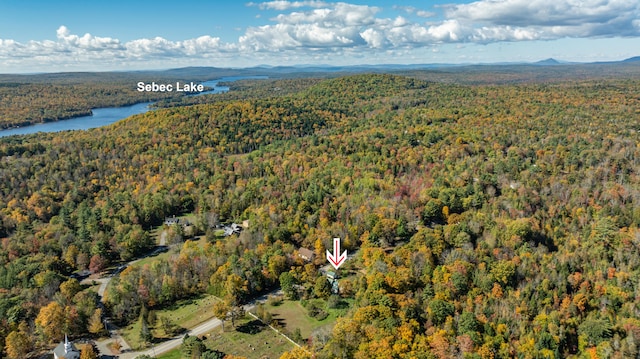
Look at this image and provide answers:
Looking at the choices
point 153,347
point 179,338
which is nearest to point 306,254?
point 179,338

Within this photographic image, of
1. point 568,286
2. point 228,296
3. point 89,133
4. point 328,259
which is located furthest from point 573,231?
point 89,133

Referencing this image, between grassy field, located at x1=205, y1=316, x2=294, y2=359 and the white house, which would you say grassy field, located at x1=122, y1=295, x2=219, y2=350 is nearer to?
grassy field, located at x1=205, y1=316, x2=294, y2=359

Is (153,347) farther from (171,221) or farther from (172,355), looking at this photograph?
(171,221)

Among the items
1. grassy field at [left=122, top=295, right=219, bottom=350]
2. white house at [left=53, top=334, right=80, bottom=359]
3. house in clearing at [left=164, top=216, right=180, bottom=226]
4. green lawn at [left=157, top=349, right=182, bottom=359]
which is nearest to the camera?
white house at [left=53, top=334, right=80, bottom=359]

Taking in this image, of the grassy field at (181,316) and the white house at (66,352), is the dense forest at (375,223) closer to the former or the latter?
the grassy field at (181,316)

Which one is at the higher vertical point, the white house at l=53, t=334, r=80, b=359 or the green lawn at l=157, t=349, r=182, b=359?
the white house at l=53, t=334, r=80, b=359

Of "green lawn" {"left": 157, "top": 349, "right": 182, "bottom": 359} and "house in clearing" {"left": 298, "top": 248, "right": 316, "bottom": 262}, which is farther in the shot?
"house in clearing" {"left": 298, "top": 248, "right": 316, "bottom": 262}

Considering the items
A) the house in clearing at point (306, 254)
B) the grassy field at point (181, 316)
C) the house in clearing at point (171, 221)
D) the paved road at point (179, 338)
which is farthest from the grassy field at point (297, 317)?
the house in clearing at point (171, 221)

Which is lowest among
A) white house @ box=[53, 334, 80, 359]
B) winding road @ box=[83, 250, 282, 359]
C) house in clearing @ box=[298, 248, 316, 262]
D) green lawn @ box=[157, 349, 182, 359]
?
green lawn @ box=[157, 349, 182, 359]

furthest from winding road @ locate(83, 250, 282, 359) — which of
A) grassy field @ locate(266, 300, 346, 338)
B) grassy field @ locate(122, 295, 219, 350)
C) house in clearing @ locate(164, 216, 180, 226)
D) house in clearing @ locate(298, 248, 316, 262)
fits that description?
house in clearing @ locate(164, 216, 180, 226)
